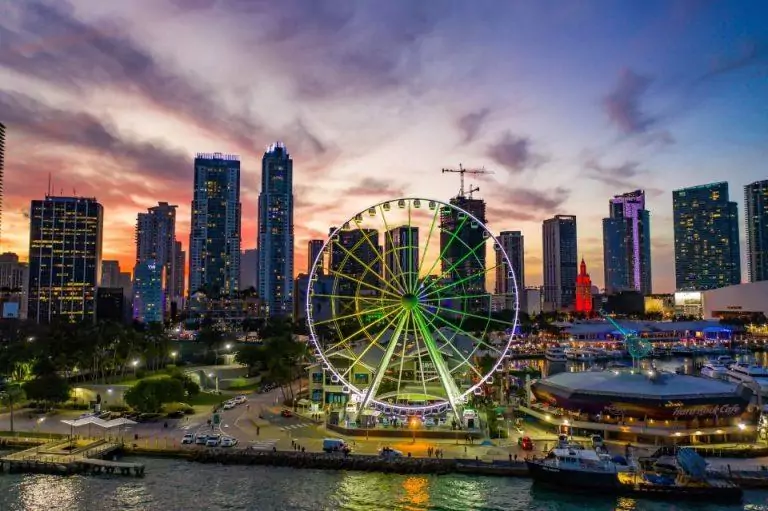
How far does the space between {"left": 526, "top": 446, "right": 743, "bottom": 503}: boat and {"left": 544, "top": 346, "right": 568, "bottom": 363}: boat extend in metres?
107

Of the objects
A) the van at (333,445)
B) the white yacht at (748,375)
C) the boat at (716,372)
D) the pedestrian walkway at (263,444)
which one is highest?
the white yacht at (748,375)

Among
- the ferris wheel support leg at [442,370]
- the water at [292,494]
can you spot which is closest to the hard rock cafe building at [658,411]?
the ferris wheel support leg at [442,370]

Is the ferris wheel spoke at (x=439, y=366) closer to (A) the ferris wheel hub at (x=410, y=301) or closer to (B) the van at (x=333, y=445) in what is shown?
(A) the ferris wheel hub at (x=410, y=301)

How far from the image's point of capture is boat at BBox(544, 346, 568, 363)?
151375 millimetres

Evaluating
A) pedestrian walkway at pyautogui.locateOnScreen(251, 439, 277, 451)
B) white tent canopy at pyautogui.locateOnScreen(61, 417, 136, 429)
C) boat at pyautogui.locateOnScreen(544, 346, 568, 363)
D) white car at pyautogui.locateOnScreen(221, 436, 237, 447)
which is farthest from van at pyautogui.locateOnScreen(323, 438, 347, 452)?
boat at pyautogui.locateOnScreen(544, 346, 568, 363)

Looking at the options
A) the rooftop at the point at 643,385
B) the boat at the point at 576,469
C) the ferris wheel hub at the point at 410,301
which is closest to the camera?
the boat at the point at 576,469

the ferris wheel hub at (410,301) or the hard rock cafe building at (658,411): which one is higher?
the ferris wheel hub at (410,301)

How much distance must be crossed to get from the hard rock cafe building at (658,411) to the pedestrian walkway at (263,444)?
90.6ft

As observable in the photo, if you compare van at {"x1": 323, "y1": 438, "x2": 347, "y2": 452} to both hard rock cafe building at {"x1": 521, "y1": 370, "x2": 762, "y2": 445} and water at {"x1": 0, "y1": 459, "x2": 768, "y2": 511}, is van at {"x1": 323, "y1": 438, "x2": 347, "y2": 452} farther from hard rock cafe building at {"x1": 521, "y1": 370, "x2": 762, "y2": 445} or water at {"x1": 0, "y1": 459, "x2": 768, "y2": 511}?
hard rock cafe building at {"x1": 521, "y1": 370, "x2": 762, "y2": 445}

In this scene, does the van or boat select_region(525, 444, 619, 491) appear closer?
boat select_region(525, 444, 619, 491)

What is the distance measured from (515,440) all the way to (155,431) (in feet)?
120

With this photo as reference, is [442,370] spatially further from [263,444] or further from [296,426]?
[263,444]

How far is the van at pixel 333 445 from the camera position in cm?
5086

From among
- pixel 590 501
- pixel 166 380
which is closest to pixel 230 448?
pixel 166 380
